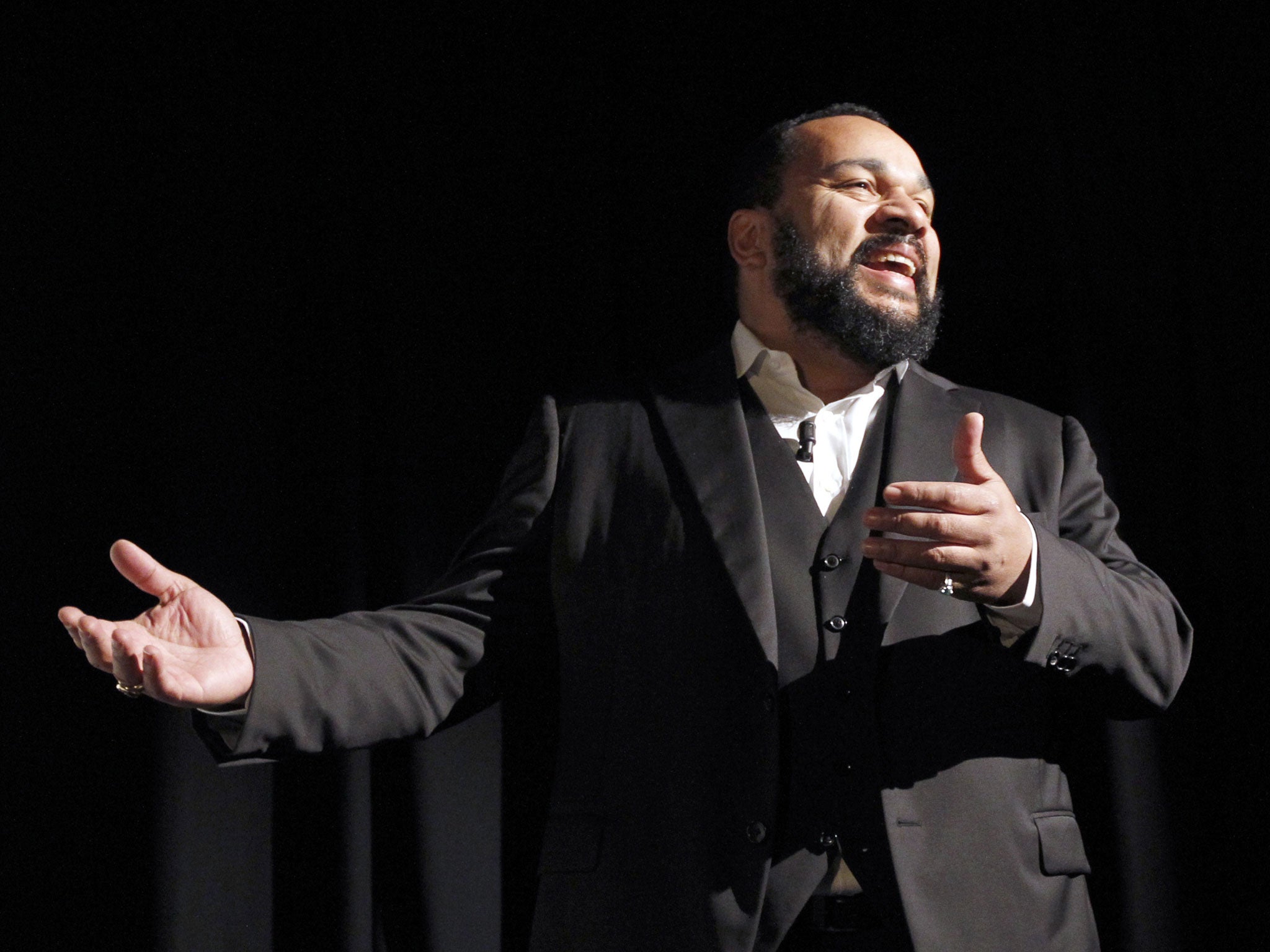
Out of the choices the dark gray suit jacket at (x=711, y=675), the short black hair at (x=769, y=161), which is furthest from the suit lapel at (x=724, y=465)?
the short black hair at (x=769, y=161)

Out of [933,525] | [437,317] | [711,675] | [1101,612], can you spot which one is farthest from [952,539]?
[437,317]

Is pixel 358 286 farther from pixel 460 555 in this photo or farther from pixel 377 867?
pixel 377 867

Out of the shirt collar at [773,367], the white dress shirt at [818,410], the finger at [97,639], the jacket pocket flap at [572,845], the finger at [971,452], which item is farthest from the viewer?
the shirt collar at [773,367]

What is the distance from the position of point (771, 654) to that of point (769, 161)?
99cm

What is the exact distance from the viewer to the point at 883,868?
1.44 m

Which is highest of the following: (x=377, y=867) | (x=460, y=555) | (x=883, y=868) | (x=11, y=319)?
(x=11, y=319)

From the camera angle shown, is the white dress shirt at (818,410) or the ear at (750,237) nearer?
the white dress shirt at (818,410)

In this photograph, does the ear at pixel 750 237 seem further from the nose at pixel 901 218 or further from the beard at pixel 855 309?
the nose at pixel 901 218

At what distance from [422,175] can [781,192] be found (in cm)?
72

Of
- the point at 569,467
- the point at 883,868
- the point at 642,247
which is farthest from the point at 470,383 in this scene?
the point at 883,868

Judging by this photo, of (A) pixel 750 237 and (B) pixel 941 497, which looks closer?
(B) pixel 941 497

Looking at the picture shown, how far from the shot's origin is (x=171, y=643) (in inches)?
54.1

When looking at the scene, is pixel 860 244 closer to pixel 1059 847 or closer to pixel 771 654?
pixel 771 654

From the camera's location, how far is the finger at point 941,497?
1.31 metres
